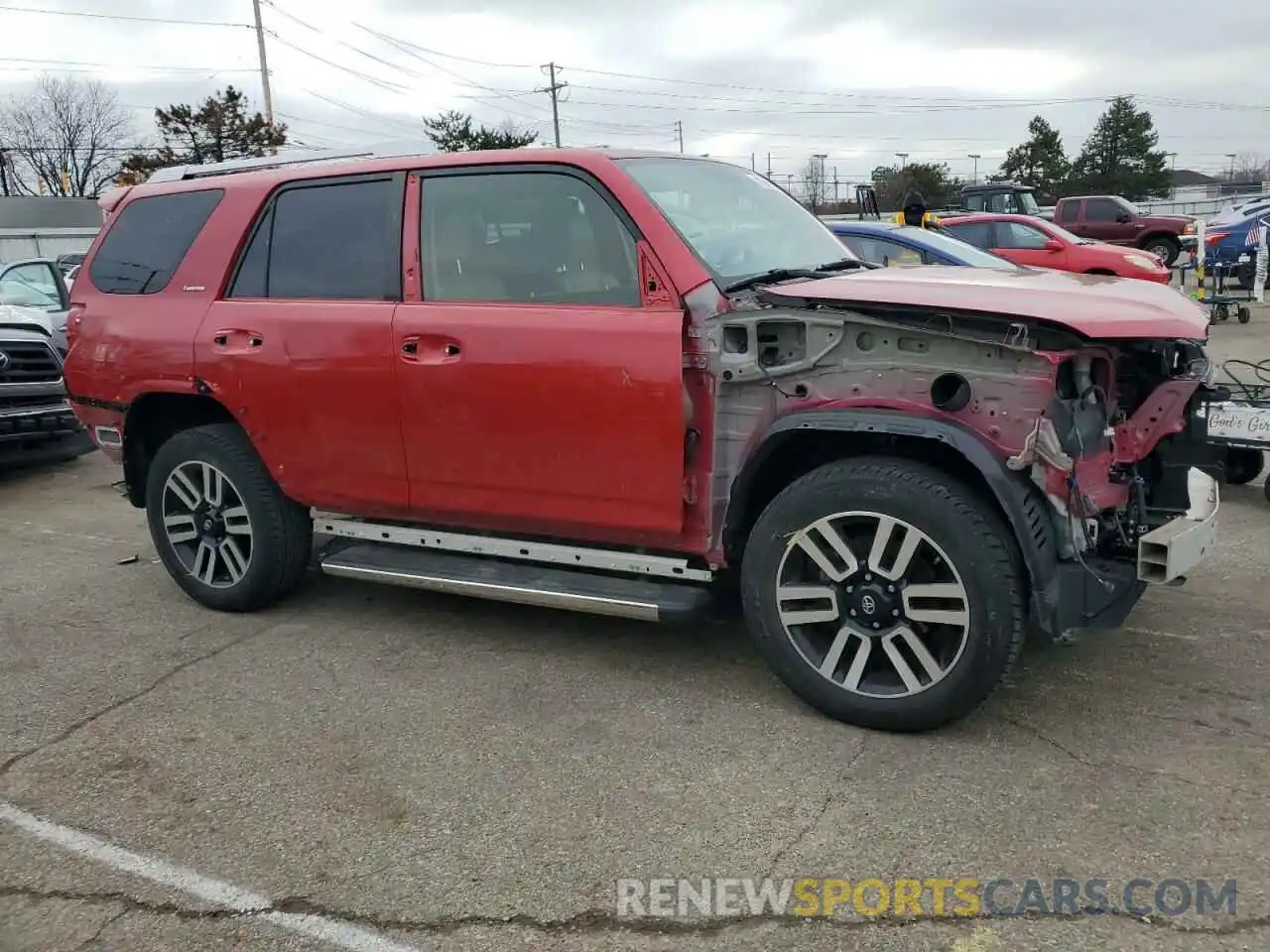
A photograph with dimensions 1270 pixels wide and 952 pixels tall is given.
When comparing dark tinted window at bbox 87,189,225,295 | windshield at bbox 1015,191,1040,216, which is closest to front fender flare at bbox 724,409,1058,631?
dark tinted window at bbox 87,189,225,295

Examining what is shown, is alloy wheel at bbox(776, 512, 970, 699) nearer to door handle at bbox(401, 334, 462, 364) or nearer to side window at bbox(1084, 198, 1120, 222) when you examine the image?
door handle at bbox(401, 334, 462, 364)

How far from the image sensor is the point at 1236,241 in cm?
2070

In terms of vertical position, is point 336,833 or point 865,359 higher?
point 865,359

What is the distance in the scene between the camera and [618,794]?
3.18 meters

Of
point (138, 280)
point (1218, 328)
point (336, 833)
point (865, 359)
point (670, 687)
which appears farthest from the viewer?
point (1218, 328)

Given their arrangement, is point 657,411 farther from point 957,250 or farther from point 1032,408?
point 957,250

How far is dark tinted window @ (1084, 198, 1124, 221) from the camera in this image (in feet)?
80.4

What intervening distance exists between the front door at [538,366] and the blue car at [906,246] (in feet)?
17.6

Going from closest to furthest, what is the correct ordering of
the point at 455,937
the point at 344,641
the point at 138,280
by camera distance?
the point at 455,937 < the point at 344,641 < the point at 138,280

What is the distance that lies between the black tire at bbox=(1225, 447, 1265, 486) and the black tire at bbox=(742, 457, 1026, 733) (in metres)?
4.04

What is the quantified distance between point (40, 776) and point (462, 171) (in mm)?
2643

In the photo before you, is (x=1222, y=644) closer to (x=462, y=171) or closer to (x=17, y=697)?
(x=462, y=171)

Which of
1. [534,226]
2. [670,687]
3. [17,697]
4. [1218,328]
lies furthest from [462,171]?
[1218,328]

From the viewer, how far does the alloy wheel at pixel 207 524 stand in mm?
4781
